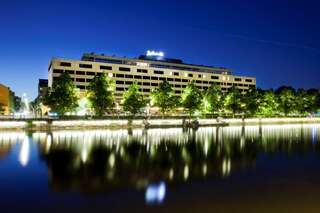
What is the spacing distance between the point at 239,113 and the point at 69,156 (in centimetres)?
8279

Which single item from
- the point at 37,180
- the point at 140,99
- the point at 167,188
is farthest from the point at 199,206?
the point at 140,99

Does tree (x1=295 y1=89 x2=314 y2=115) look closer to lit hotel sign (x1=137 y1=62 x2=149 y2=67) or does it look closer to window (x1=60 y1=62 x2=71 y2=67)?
lit hotel sign (x1=137 y1=62 x2=149 y2=67)

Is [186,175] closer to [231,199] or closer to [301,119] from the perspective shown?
[231,199]

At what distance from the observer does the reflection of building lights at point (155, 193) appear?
36.1 ft

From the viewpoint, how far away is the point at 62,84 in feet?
211

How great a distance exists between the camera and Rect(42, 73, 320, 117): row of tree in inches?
2534

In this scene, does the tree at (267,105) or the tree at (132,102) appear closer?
the tree at (132,102)

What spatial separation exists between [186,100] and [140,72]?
49021mm

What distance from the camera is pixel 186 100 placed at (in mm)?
85188

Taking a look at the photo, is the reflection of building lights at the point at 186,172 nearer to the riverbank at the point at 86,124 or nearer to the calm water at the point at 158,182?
the calm water at the point at 158,182

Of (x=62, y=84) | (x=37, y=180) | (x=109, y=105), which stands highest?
(x=62, y=84)

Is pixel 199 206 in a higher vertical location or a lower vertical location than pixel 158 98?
lower

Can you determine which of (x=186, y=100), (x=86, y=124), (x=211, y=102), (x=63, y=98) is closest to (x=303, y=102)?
(x=211, y=102)

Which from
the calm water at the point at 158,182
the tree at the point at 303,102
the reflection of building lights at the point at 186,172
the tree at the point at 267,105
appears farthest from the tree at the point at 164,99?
the reflection of building lights at the point at 186,172
